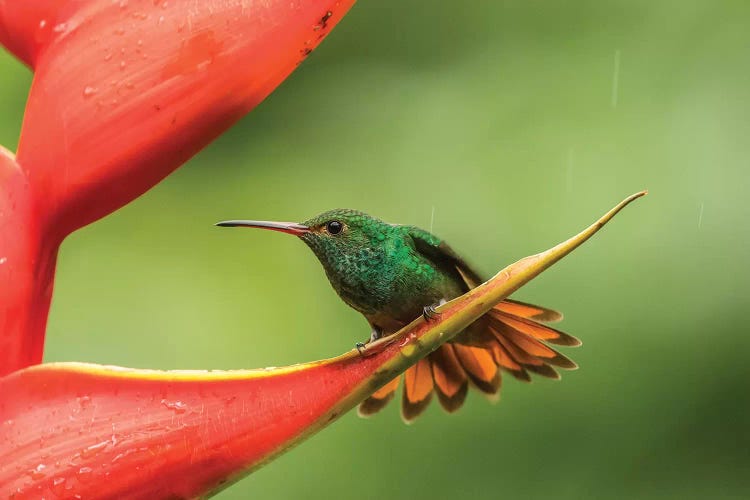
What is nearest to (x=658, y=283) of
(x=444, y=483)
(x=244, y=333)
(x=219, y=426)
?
(x=444, y=483)

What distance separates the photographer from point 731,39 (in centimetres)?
136

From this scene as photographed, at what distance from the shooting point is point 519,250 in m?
1.24

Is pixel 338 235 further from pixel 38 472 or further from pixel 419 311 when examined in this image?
pixel 38 472

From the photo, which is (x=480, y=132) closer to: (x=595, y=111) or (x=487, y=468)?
(x=595, y=111)

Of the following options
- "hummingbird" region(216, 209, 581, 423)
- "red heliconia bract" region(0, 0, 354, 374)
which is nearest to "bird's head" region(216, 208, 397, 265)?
"hummingbird" region(216, 209, 581, 423)

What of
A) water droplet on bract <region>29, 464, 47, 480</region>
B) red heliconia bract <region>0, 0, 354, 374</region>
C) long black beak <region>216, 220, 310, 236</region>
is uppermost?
red heliconia bract <region>0, 0, 354, 374</region>

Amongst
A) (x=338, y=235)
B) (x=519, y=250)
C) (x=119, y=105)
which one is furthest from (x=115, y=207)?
(x=519, y=250)

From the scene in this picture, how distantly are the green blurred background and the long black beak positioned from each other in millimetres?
259

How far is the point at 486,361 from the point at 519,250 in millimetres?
231

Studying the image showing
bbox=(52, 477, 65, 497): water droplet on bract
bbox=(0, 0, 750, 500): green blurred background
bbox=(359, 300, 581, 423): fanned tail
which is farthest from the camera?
bbox=(0, 0, 750, 500): green blurred background

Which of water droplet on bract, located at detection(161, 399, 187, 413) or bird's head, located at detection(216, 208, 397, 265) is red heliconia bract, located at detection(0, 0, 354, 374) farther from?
bird's head, located at detection(216, 208, 397, 265)

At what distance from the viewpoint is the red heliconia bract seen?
60 cm

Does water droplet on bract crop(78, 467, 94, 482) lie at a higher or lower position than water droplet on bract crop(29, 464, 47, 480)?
lower

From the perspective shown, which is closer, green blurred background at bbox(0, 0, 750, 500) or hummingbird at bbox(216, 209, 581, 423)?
hummingbird at bbox(216, 209, 581, 423)
